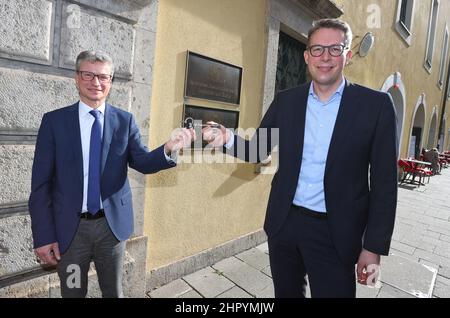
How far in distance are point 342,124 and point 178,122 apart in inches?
73.2

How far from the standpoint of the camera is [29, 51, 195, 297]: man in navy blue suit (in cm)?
182

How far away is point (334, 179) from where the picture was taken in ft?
6.27

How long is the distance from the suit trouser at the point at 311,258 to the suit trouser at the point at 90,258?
1.04 metres

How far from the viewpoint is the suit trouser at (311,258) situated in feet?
6.35

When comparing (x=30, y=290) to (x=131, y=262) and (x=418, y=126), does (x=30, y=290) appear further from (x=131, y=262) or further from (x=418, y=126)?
(x=418, y=126)

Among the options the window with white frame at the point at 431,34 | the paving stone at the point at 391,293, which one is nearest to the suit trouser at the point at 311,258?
the paving stone at the point at 391,293

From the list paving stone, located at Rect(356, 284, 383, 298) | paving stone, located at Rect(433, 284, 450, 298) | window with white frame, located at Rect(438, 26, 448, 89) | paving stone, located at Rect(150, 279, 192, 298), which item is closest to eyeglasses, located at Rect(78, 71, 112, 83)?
paving stone, located at Rect(150, 279, 192, 298)

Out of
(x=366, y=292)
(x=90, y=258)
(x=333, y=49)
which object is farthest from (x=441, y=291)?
(x=90, y=258)

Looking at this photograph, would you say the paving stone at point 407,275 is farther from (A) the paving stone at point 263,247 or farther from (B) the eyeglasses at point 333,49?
(B) the eyeglasses at point 333,49

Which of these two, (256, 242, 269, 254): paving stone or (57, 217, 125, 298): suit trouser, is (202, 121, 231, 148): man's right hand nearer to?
(57, 217, 125, 298): suit trouser

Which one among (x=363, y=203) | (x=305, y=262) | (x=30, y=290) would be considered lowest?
(x=30, y=290)
